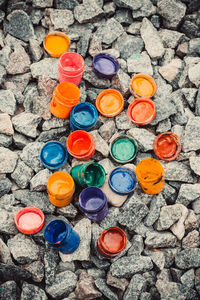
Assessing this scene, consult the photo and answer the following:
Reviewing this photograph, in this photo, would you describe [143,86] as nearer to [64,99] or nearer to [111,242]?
[64,99]

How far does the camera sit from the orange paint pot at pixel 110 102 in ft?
14.2

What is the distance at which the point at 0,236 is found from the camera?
3.65 m

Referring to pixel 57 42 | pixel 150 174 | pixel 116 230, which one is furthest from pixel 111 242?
pixel 57 42

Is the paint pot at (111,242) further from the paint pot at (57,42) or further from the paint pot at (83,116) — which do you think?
the paint pot at (57,42)

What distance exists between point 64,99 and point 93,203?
133 centimetres

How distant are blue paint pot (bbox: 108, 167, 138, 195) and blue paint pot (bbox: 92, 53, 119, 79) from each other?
1405mm

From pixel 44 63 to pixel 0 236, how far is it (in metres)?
2.44

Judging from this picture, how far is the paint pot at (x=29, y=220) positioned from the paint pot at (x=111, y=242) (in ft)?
2.34

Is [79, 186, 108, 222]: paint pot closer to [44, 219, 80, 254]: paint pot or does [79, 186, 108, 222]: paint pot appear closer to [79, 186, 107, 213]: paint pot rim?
[79, 186, 107, 213]: paint pot rim

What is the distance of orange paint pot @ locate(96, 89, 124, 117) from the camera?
434 centimetres

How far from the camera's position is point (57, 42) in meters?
4.70

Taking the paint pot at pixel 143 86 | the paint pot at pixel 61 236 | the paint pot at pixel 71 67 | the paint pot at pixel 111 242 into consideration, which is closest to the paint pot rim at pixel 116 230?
the paint pot at pixel 111 242

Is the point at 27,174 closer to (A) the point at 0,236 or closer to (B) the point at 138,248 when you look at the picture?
(A) the point at 0,236

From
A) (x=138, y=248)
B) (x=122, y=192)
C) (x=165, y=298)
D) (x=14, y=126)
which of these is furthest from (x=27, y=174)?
(x=165, y=298)
